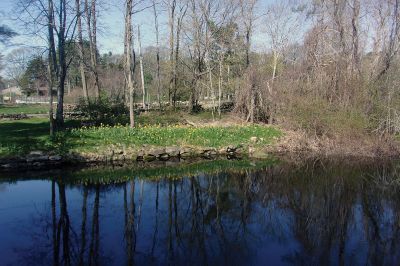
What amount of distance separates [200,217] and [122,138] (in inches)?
329

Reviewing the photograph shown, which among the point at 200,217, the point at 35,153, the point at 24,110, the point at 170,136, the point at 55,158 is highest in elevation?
the point at 24,110

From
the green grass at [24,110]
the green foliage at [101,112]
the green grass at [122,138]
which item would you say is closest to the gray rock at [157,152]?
the green grass at [122,138]

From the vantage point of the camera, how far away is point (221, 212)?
1023cm

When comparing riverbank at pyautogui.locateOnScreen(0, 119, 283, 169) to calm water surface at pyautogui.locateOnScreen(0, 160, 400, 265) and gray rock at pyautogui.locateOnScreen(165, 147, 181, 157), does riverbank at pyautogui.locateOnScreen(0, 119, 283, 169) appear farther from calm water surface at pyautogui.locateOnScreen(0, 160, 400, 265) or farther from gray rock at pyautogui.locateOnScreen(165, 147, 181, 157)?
calm water surface at pyautogui.locateOnScreen(0, 160, 400, 265)

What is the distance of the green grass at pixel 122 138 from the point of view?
15508 mm

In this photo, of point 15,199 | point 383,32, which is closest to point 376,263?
point 15,199

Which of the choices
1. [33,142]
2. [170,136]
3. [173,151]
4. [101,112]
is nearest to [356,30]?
[170,136]

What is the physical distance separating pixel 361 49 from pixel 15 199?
19995 millimetres

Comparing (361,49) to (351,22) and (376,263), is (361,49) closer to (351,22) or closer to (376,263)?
(351,22)

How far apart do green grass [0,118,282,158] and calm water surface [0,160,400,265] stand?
1968 millimetres

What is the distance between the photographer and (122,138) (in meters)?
17.2

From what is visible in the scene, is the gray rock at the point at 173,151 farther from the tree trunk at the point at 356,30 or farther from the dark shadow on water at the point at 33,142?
the tree trunk at the point at 356,30

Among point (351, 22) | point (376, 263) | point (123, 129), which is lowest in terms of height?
point (376, 263)

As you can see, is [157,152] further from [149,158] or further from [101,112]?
[101,112]
